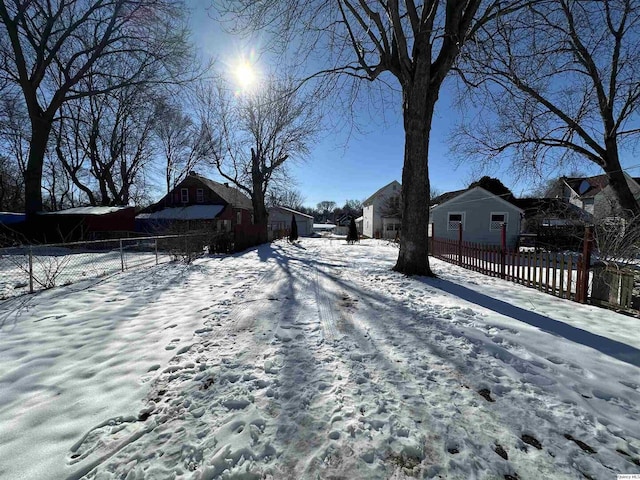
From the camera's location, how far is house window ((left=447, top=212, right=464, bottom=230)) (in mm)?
22156

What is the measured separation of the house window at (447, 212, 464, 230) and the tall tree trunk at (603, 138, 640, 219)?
10.1 m

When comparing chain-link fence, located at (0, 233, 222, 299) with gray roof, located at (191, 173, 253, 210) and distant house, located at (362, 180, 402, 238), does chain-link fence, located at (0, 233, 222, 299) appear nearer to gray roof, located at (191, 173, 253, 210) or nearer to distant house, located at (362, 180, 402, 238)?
gray roof, located at (191, 173, 253, 210)

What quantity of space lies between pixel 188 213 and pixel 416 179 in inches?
992

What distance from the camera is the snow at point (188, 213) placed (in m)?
26.2

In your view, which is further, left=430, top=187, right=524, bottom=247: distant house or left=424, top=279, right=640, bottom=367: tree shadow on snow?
left=430, top=187, right=524, bottom=247: distant house

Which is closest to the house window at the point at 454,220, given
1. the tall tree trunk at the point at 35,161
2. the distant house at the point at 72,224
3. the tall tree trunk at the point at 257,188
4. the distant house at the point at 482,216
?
the distant house at the point at 482,216

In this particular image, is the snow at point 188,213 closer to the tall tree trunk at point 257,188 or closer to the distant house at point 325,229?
the tall tree trunk at point 257,188

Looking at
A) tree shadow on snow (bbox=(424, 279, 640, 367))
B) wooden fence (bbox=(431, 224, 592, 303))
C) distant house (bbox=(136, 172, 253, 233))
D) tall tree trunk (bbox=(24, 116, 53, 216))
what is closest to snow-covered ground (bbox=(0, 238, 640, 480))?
tree shadow on snow (bbox=(424, 279, 640, 367))

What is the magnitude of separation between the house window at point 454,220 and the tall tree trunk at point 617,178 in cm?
1005

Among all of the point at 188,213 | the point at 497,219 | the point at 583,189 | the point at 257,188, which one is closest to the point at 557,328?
the point at 497,219

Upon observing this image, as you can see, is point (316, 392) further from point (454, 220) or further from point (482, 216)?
point (482, 216)

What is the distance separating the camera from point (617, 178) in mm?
11609

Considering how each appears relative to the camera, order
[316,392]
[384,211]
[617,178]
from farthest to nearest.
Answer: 1. [384,211]
2. [617,178]
3. [316,392]

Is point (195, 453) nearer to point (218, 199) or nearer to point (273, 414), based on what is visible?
point (273, 414)
